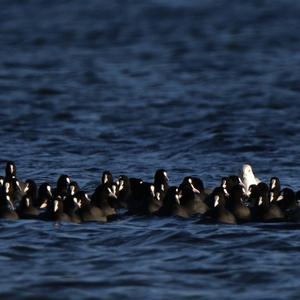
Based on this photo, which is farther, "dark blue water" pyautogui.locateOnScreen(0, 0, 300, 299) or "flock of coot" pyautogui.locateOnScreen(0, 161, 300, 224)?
"flock of coot" pyautogui.locateOnScreen(0, 161, 300, 224)

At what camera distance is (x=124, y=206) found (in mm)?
21062

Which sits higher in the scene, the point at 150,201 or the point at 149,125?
the point at 149,125

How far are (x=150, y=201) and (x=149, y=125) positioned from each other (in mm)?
11486

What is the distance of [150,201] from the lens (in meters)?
20.5

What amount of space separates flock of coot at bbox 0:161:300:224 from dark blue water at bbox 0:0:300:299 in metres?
0.31

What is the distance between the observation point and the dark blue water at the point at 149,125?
1722cm

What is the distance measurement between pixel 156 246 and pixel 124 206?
2495 mm

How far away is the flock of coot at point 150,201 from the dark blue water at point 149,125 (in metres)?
0.31

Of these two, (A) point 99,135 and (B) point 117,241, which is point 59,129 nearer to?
(A) point 99,135

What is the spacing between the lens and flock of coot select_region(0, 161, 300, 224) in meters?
19.9

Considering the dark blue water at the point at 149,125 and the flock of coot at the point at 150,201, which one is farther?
the flock of coot at the point at 150,201

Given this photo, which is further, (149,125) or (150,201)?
(149,125)

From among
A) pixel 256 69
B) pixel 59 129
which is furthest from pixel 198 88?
pixel 59 129

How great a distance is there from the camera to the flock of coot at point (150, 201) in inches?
782
